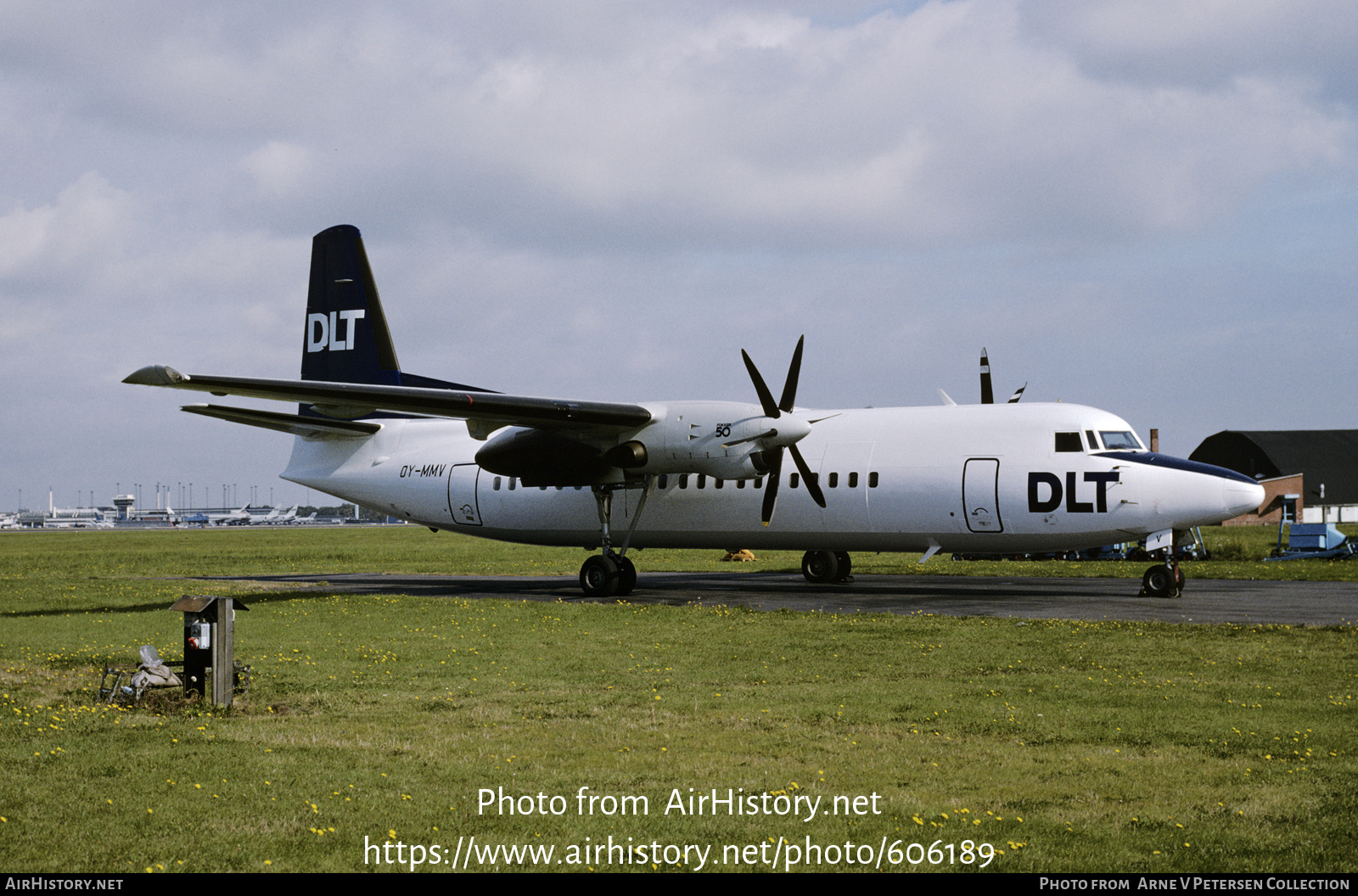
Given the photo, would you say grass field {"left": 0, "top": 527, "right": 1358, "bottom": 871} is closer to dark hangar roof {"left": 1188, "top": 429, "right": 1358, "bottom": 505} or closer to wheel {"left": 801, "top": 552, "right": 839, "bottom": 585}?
wheel {"left": 801, "top": 552, "right": 839, "bottom": 585}

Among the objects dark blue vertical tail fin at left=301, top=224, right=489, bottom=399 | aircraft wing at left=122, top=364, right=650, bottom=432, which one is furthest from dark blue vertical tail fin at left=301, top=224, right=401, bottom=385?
aircraft wing at left=122, top=364, right=650, bottom=432

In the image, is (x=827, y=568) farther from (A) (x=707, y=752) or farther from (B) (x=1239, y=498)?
(A) (x=707, y=752)

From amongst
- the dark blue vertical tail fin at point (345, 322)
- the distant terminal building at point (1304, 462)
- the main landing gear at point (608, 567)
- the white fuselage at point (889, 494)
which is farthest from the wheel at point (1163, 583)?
the distant terminal building at point (1304, 462)

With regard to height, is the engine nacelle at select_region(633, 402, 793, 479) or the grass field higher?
the engine nacelle at select_region(633, 402, 793, 479)

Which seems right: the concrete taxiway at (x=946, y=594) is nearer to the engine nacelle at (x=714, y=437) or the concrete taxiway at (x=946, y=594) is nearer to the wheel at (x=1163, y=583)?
the wheel at (x=1163, y=583)

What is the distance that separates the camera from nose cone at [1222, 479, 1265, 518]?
22562mm

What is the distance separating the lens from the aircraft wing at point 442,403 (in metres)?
21.4

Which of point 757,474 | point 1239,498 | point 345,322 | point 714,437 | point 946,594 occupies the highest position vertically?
point 345,322

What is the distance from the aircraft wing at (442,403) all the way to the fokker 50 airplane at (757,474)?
0.05m

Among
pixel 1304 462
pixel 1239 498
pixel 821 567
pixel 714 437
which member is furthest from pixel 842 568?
pixel 1304 462

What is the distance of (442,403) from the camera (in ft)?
74.9

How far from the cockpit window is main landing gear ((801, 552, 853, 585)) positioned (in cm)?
769

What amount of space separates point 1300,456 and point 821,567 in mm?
76208
